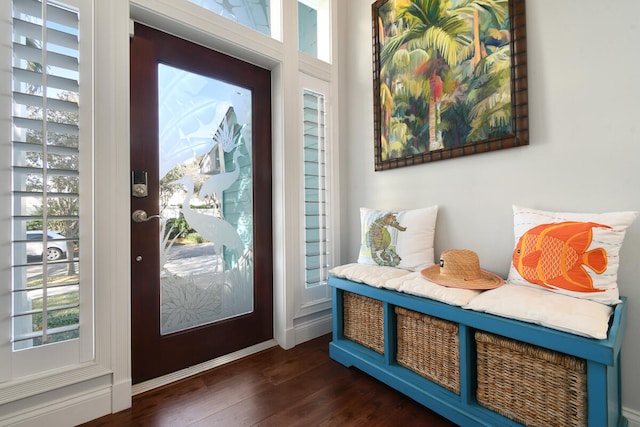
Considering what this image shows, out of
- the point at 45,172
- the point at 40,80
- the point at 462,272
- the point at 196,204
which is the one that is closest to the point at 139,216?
the point at 196,204

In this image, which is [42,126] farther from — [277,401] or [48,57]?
[277,401]

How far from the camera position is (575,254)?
1.13 metres

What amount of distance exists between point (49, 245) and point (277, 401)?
129 centimetres

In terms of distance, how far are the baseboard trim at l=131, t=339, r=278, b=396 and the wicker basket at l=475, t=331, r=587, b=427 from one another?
1378 mm

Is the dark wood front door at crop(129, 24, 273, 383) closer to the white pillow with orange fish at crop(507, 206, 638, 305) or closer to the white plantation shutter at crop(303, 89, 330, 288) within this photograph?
the white plantation shutter at crop(303, 89, 330, 288)

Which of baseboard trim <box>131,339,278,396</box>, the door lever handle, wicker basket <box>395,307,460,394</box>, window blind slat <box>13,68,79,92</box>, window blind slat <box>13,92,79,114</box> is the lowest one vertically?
baseboard trim <box>131,339,278,396</box>

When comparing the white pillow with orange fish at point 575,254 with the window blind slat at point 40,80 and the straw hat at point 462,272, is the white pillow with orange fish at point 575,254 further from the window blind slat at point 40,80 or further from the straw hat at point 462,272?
the window blind slat at point 40,80

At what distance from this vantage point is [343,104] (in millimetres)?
2408

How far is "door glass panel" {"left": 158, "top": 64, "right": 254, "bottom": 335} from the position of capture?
165cm

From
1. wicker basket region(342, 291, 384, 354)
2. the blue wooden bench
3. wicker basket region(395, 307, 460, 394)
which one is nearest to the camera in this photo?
the blue wooden bench

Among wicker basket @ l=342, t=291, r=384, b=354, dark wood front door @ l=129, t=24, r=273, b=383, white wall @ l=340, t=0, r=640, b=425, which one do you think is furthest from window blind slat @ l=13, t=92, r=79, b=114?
white wall @ l=340, t=0, r=640, b=425

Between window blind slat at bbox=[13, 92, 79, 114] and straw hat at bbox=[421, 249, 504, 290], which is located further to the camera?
straw hat at bbox=[421, 249, 504, 290]

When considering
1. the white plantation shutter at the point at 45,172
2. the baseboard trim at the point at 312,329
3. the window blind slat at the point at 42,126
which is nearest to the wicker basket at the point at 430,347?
the baseboard trim at the point at 312,329

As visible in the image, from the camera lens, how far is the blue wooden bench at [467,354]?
88 cm
